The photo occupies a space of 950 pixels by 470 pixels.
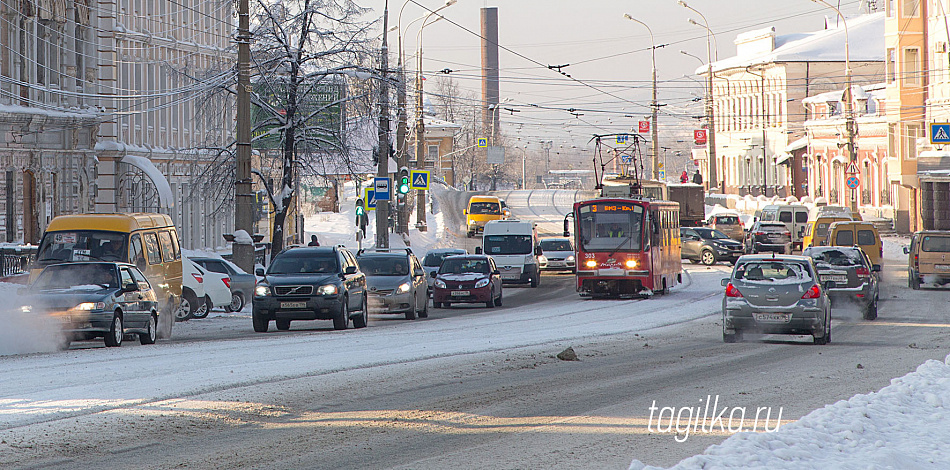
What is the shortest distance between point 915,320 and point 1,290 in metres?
18.3

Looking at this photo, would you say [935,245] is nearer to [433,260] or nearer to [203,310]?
[433,260]

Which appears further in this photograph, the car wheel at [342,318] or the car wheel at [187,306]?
the car wheel at [187,306]

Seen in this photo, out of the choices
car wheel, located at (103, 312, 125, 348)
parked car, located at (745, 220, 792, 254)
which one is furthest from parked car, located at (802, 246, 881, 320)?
parked car, located at (745, 220, 792, 254)

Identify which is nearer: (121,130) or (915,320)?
(915,320)

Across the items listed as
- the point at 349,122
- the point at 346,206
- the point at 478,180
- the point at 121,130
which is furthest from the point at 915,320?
the point at 478,180

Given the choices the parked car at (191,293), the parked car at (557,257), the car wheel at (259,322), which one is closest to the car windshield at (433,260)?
the parked car at (557,257)

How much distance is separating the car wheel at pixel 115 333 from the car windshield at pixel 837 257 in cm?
1592

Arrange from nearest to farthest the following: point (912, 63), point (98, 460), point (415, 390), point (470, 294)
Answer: point (98, 460) → point (415, 390) → point (470, 294) → point (912, 63)

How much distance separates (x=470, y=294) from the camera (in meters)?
32.0

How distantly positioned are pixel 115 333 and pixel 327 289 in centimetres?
467

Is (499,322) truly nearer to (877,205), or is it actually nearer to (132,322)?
(132,322)

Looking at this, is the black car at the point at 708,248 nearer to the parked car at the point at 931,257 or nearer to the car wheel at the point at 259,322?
the parked car at the point at 931,257

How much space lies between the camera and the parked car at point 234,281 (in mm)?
30234

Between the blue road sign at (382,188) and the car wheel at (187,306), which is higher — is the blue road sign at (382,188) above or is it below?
above
